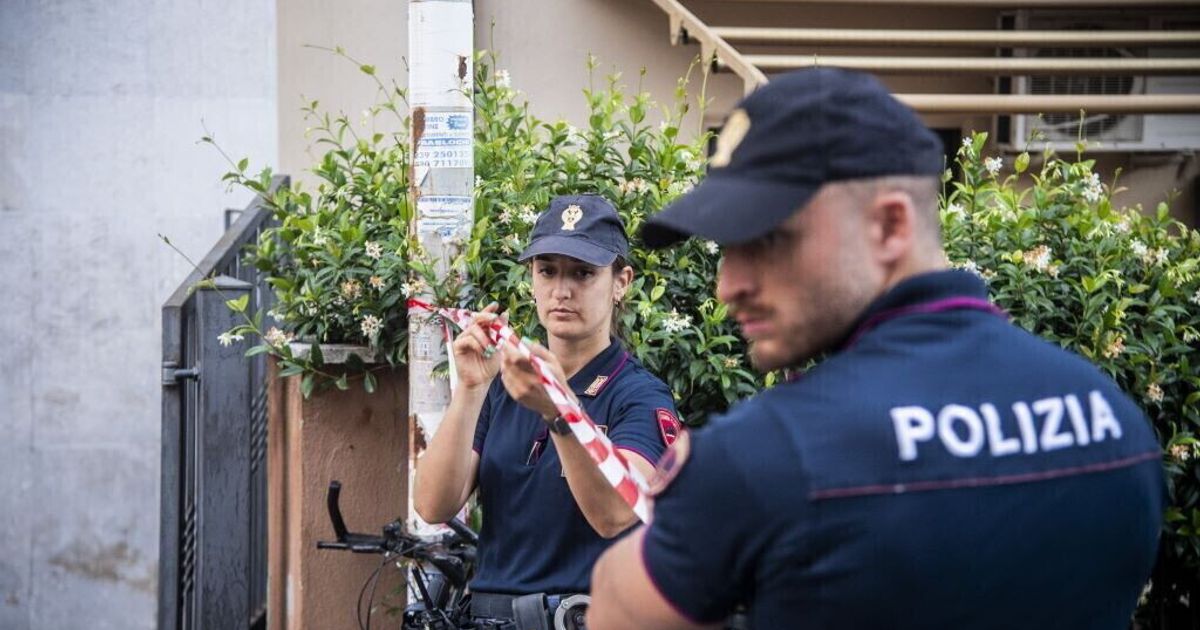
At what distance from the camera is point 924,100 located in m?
7.34

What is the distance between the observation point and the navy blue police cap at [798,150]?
5.49 feet

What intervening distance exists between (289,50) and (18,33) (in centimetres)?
160

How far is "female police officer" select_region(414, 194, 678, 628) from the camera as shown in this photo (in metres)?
3.28

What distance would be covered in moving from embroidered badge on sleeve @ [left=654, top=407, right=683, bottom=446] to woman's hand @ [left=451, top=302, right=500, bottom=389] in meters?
0.43

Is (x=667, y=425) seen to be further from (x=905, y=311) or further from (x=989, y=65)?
(x=989, y=65)

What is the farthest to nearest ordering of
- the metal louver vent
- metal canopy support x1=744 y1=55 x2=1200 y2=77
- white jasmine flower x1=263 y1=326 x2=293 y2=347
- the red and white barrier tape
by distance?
the metal louver vent → metal canopy support x1=744 y1=55 x2=1200 y2=77 → white jasmine flower x1=263 y1=326 x2=293 y2=347 → the red and white barrier tape

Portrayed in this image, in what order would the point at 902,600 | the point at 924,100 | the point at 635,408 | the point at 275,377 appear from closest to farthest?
the point at 902,600
the point at 635,408
the point at 275,377
the point at 924,100

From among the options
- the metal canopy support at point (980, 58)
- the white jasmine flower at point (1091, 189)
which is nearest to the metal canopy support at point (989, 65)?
the metal canopy support at point (980, 58)

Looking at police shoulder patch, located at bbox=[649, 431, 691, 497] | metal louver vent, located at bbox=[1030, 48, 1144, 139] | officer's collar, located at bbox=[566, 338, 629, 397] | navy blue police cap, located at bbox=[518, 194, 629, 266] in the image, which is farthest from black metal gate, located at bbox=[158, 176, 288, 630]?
metal louver vent, located at bbox=[1030, 48, 1144, 139]

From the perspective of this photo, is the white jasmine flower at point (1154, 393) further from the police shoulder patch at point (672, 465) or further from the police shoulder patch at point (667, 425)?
the police shoulder patch at point (672, 465)

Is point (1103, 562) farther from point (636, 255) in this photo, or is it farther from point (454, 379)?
point (636, 255)

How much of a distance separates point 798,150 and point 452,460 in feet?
6.42

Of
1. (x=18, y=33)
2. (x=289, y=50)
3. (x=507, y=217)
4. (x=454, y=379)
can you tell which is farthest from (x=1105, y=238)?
(x=18, y=33)

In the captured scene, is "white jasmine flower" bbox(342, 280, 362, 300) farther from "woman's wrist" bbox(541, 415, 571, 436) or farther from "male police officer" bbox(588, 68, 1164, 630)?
"male police officer" bbox(588, 68, 1164, 630)
